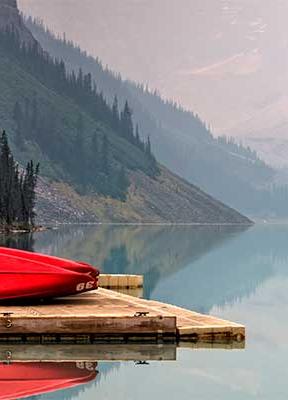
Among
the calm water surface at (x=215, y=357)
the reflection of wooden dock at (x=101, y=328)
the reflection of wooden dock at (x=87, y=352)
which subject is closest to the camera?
the calm water surface at (x=215, y=357)

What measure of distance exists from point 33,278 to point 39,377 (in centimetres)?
950

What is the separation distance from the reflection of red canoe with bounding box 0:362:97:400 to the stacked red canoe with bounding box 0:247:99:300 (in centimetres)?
729

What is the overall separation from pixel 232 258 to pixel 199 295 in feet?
195

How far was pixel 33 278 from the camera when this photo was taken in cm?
3681

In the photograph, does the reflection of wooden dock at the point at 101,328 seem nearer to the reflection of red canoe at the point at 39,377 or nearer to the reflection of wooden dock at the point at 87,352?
the reflection of wooden dock at the point at 87,352

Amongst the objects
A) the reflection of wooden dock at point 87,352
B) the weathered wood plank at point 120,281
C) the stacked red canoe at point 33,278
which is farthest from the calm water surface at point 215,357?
the stacked red canoe at point 33,278

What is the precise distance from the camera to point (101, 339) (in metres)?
32.4

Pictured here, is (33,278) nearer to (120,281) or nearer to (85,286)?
(85,286)

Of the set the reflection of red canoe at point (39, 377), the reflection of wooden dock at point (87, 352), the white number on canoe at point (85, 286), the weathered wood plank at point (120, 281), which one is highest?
the weathered wood plank at point (120, 281)

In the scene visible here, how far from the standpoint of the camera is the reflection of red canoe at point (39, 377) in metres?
25.6

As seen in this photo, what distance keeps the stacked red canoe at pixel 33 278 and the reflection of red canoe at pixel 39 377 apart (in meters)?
7.29

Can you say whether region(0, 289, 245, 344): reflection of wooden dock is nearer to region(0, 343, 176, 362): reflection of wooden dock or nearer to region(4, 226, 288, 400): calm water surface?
region(0, 343, 176, 362): reflection of wooden dock

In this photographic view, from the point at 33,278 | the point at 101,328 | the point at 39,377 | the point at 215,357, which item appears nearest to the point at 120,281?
the point at 33,278

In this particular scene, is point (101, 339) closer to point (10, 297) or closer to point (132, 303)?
A: point (10, 297)
